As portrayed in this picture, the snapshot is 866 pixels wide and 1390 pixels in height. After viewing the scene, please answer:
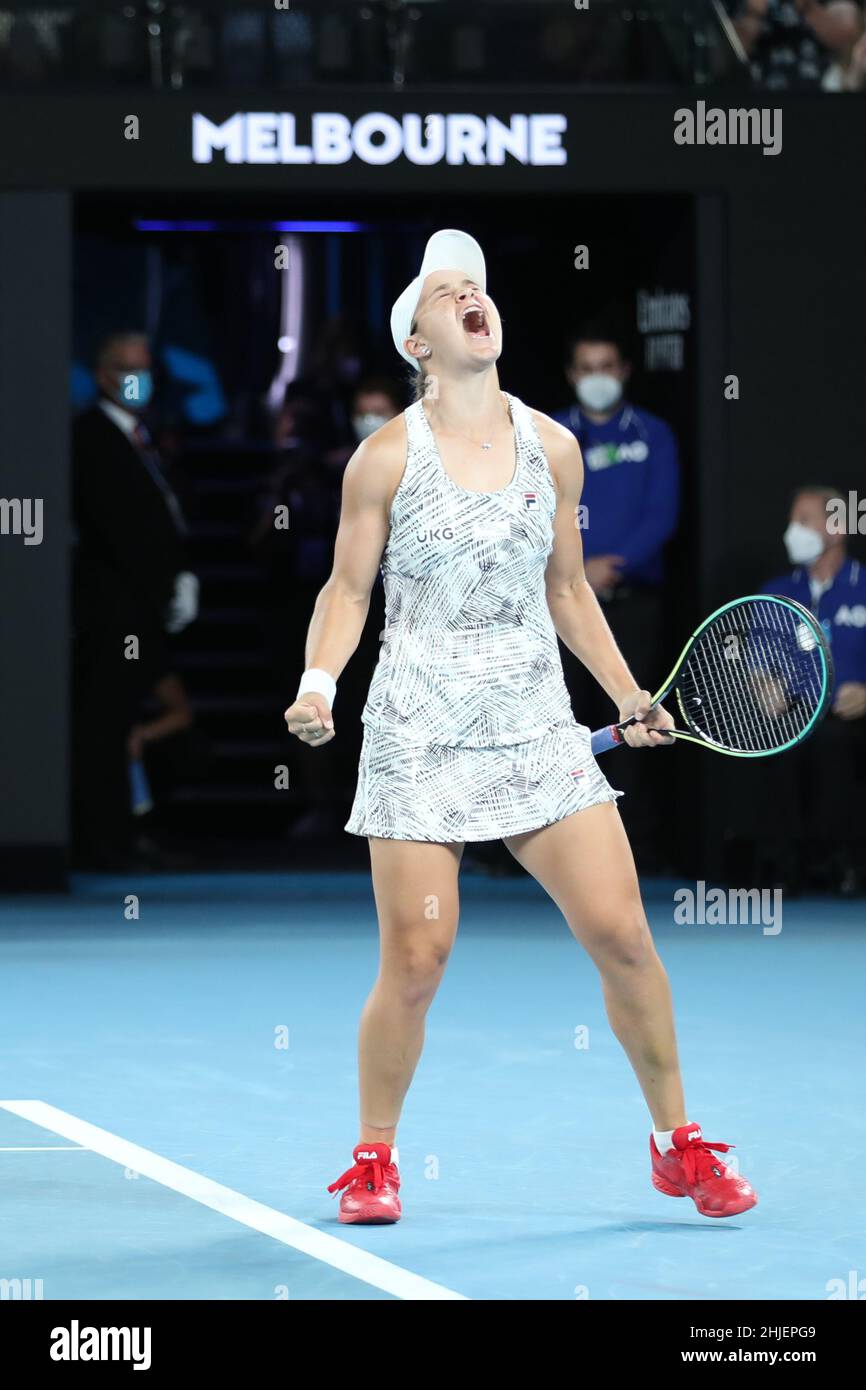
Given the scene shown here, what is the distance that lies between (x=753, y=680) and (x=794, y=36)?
628 cm

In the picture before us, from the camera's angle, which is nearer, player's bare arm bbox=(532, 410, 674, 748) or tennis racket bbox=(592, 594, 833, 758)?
player's bare arm bbox=(532, 410, 674, 748)

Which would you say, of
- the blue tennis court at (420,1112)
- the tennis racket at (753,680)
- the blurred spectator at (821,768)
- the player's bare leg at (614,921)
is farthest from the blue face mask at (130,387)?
the player's bare leg at (614,921)

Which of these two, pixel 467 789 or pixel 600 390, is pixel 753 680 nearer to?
pixel 467 789

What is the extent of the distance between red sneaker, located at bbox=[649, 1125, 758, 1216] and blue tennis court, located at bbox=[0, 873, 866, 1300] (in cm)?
5

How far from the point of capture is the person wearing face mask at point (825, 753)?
36.9ft

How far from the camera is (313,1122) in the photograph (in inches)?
252

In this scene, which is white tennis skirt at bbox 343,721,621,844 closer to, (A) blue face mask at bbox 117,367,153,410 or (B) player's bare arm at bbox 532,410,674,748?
(B) player's bare arm at bbox 532,410,674,748

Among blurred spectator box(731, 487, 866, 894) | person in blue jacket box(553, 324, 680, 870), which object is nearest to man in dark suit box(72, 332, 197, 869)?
person in blue jacket box(553, 324, 680, 870)

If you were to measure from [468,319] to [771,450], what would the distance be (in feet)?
21.8

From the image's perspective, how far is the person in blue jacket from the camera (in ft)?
37.7

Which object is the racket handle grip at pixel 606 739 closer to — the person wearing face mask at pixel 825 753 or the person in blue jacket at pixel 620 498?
the person wearing face mask at pixel 825 753

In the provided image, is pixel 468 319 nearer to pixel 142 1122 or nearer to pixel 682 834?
pixel 142 1122

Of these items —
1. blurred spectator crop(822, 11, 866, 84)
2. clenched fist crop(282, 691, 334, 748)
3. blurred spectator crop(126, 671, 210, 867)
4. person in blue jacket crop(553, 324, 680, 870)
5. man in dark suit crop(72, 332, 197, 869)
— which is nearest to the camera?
clenched fist crop(282, 691, 334, 748)

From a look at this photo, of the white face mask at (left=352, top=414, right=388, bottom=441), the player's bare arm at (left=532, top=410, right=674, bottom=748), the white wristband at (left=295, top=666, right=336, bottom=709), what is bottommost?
the white wristband at (left=295, top=666, right=336, bottom=709)
